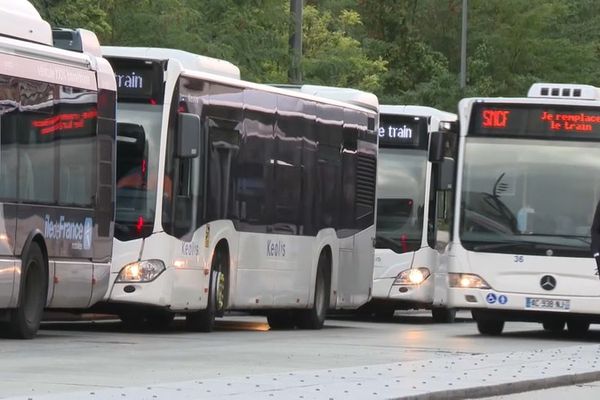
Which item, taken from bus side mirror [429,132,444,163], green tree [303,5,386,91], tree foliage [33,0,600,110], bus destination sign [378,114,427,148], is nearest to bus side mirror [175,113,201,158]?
bus side mirror [429,132,444,163]

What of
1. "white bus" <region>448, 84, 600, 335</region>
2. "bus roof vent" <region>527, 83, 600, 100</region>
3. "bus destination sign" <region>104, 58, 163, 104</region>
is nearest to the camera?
"bus destination sign" <region>104, 58, 163, 104</region>

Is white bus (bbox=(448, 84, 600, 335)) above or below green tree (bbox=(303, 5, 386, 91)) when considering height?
below

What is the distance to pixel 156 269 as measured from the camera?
20.0m

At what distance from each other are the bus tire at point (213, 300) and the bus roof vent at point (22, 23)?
156 inches

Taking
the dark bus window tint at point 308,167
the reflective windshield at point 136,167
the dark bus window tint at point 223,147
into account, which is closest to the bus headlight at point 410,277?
the dark bus window tint at point 308,167

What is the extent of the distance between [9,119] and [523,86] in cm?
3713

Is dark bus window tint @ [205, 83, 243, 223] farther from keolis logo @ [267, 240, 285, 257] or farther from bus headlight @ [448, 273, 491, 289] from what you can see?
bus headlight @ [448, 273, 491, 289]

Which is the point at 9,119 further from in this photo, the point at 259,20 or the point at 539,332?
the point at 259,20

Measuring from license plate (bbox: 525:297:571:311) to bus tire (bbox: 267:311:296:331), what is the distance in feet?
12.7

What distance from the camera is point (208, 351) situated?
1739 centimetres

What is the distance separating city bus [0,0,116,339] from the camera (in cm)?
1742

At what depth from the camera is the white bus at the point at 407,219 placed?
2866 cm

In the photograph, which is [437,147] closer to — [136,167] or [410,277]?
[136,167]

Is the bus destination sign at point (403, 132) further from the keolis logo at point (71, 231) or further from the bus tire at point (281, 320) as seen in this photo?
the keolis logo at point (71, 231)
